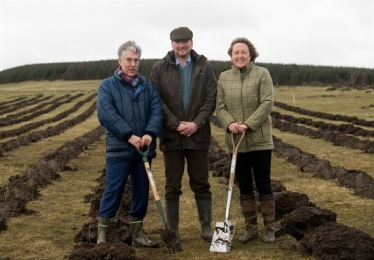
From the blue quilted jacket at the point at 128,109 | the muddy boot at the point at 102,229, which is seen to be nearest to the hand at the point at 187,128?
→ the blue quilted jacket at the point at 128,109

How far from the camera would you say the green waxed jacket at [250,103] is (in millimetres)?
7043

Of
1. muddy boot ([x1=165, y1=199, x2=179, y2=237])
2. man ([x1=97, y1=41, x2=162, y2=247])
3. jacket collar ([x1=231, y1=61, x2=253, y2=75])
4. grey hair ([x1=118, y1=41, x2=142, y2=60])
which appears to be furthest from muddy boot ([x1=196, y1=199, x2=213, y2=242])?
grey hair ([x1=118, y1=41, x2=142, y2=60])

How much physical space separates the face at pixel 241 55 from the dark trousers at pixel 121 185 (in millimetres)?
1648

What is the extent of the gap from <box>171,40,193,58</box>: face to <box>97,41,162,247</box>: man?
17.0 inches

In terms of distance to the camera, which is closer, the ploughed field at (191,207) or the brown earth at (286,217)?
the brown earth at (286,217)

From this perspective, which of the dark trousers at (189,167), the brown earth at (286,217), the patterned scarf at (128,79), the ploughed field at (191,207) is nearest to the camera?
the brown earth at (286,217)

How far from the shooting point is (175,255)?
6922 mm

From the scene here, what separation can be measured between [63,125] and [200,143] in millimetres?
25635

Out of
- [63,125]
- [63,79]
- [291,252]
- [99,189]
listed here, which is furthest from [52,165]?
[63,79]

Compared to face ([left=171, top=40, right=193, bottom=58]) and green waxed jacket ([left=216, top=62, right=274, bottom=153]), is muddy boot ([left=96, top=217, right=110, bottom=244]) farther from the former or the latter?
face ([left=171, top=40, right=193, bottom=58])

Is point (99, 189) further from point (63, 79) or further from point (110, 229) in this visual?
point (63, 79)

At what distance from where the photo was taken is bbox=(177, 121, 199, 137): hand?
7.11 m

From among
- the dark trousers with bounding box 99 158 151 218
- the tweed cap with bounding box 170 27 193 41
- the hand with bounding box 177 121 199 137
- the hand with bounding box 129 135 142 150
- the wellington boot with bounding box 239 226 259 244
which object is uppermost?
the tweed cap with bounding box 170 27 193 41

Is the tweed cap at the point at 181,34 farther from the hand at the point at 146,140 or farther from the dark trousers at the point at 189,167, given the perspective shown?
the dark trousers at the point at 189,167
